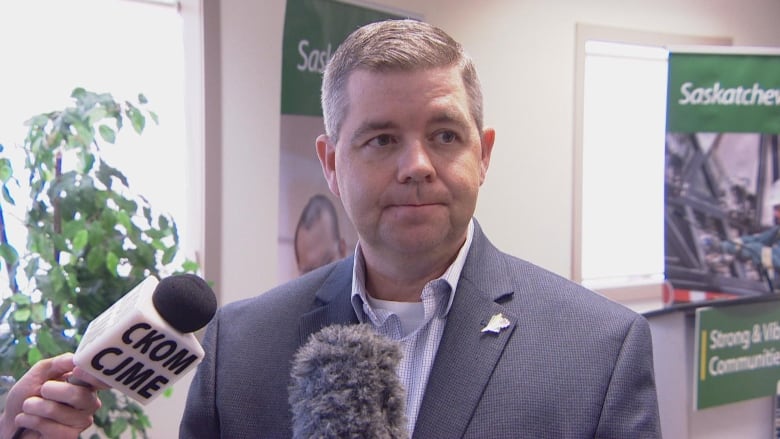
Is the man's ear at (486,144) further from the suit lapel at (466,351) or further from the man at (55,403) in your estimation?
the man at (55,403)

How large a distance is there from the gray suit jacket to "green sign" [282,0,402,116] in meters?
1.43

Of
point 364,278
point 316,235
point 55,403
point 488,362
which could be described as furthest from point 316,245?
point 55,403

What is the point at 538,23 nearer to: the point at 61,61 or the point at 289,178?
the point at 289,178

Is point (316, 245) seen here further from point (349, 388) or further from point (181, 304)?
point (349, 388)

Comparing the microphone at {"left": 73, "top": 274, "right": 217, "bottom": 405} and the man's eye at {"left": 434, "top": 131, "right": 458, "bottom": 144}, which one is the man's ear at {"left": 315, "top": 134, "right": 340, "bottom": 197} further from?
the microphone at {"left": 73, "top": 274, "right": 217, "bottom": 405}

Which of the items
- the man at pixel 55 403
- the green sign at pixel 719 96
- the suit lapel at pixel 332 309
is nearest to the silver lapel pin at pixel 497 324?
the suit lapel at pixel 332 309

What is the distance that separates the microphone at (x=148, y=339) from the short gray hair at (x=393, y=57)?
1.53 feet

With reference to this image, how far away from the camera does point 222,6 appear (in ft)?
8.54

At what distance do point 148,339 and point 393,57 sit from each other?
604 mm

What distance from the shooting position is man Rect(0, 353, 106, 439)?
942mm

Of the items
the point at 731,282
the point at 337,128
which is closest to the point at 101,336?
the point at 337,128

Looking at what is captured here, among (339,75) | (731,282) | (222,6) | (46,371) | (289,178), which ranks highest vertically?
(222,6)

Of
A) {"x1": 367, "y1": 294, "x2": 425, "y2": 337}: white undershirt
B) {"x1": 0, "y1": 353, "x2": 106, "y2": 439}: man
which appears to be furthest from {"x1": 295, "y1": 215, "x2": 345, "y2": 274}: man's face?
{"x1": 0, "y1": 353, "x2": 106, "y2": 439}: man

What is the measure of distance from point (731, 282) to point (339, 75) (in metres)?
2.16
